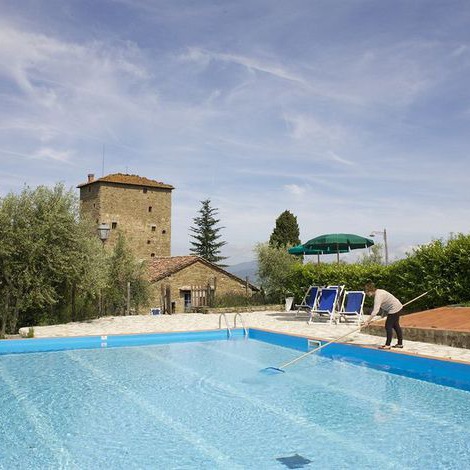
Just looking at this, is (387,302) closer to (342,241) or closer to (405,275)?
(405,275)

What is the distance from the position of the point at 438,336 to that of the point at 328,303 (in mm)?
4633

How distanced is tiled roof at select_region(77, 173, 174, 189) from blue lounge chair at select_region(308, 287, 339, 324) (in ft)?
114

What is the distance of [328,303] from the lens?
50.4 ft

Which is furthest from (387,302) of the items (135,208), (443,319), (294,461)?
(135,208)

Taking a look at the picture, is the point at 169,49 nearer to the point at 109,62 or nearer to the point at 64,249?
the point at 109,62

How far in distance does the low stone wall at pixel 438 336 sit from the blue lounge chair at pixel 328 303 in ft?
8.18

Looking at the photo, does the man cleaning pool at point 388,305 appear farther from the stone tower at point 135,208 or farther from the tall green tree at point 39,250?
the stone tower at point 135,208

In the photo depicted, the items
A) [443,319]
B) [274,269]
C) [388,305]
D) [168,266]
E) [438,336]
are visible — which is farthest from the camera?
[168,266]

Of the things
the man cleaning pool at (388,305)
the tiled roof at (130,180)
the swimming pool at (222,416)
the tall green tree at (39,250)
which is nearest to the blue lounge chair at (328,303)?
the swimming pool at (222,416)

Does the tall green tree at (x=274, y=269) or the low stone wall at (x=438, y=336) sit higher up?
the tall green tree at (x=274, y=269)

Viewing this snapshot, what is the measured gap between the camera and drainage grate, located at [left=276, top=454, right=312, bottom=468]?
15.8 ft

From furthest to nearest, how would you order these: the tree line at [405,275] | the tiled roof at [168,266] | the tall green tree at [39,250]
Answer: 1. the tiled roof at [168,266]
2. the tree line at [405,275]
3. the tall green tree at [39,250]

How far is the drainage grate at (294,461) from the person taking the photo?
481 cm

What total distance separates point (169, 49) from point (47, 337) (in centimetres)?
927
